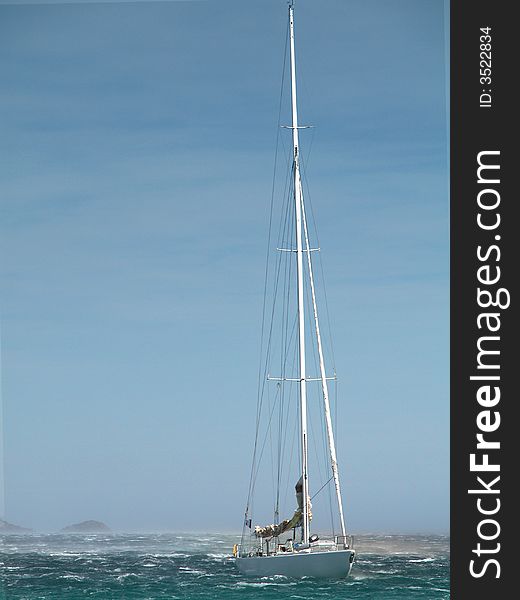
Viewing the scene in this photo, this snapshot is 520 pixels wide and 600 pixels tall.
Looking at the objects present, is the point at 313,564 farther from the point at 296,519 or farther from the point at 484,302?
the point at 484,302

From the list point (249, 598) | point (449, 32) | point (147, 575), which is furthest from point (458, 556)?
point (147, 575)

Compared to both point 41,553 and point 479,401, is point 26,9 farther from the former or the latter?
point 41,553

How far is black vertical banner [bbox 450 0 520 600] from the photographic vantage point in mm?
7641

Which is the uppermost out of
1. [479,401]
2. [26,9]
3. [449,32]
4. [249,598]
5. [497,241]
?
[26,9]

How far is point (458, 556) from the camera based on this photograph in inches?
303

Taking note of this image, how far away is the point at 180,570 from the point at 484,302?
27.3 ft

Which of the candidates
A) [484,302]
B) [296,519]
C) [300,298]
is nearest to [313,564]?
[296,519]

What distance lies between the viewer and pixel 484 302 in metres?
7.72

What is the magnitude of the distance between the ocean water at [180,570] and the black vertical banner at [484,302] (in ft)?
16.2

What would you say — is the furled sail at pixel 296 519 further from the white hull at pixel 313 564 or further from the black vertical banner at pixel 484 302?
the black vertical banner at pixel 484 302

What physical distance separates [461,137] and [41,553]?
38.1 feet

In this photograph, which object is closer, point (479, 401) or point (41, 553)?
point (479, 401)

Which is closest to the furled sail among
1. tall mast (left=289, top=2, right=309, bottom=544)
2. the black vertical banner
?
tall mast (left=289, top=2, right=309, bottom=544)

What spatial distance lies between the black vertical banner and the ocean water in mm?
4930
